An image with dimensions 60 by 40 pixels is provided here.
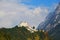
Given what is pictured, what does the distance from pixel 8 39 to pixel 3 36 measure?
39.8 feet

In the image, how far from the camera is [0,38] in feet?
603

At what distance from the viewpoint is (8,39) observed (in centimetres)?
17700

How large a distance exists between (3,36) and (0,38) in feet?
15.9

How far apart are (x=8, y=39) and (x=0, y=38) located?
9.28 m

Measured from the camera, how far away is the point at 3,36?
188125 millimetres
